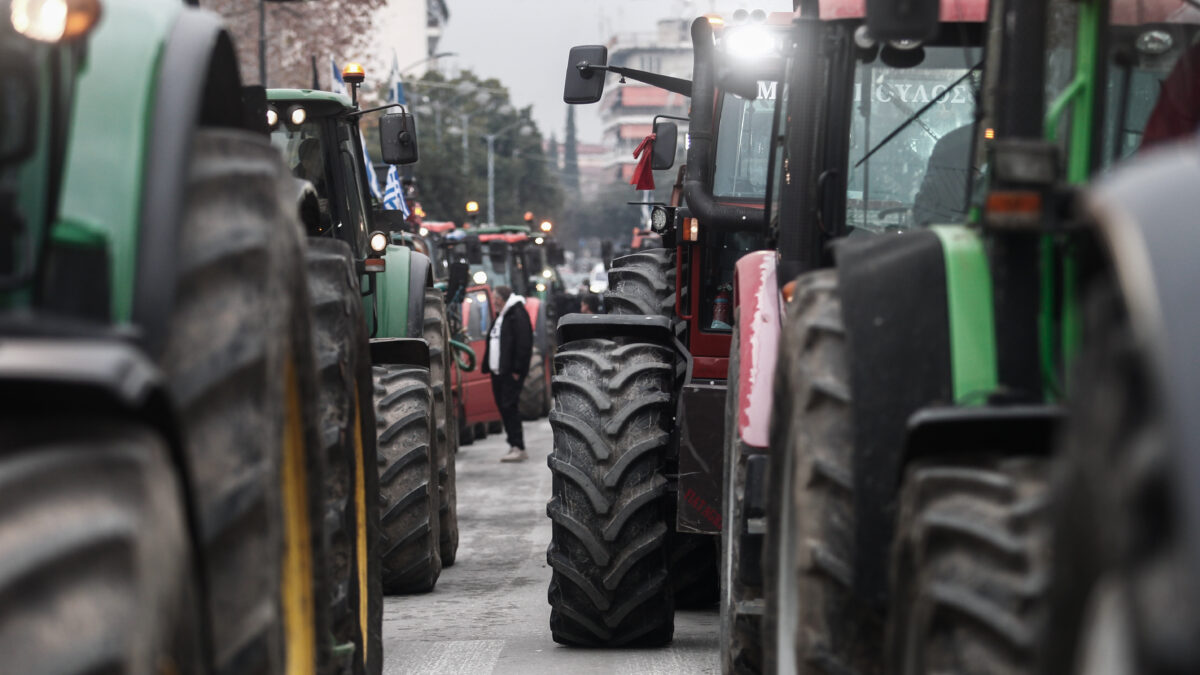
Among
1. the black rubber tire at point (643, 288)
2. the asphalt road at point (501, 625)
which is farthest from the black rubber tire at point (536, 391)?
the black rubber tire at point (643, 288)

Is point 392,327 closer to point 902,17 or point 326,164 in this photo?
point 326,164

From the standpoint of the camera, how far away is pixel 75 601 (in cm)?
238

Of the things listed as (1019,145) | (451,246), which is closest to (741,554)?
(1019,145)

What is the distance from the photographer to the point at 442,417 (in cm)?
1114

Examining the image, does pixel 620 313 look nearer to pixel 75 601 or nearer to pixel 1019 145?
pixel 1019 145

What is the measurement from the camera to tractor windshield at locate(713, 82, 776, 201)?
876cm

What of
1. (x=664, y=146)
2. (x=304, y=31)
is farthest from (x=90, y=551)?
(x=304, y=31)

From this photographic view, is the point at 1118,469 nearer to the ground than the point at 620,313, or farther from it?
farther from it

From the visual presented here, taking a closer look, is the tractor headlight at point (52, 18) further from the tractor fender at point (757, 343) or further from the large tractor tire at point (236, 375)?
the tractor fender at point (757, 343)

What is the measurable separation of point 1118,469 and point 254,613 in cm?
160

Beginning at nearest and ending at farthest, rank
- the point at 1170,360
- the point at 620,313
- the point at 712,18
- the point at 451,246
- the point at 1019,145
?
the point at 1170,360, the point at 1019,145, the point at 712,18, the point at 620,313, the point at 451,246

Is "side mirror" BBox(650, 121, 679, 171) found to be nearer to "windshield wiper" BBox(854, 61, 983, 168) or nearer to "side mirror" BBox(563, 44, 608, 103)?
"side mirror" BBox(563, 44, 608, 103)

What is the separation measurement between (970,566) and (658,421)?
15.7 feet

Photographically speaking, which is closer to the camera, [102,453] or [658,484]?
[102,453]
